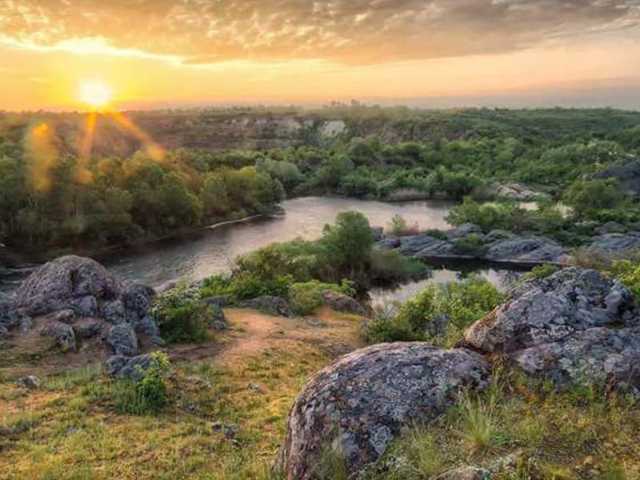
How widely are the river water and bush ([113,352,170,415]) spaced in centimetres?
2992

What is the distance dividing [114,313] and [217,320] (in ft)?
12.9

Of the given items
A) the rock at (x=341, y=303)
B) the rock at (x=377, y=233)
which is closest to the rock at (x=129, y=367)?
the rock at (x=341, y=303)

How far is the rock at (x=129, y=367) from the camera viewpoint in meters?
14.2

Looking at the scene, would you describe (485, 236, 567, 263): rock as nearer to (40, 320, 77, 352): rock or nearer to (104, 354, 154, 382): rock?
(40, 320, 77, 352): rock

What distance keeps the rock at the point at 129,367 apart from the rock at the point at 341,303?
16.0 meters

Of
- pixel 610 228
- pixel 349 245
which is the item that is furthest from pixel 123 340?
pixel 610 228

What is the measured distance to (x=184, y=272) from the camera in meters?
46.1

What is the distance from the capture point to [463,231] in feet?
191

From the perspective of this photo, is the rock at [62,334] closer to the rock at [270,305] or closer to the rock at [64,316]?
the rock at [64,316]

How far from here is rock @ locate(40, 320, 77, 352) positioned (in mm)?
17812

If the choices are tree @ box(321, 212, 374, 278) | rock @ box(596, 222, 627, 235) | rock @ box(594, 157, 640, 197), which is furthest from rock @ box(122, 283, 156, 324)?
rock @ box(594, 157, 640, 197)

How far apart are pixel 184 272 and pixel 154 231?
44.1 feet

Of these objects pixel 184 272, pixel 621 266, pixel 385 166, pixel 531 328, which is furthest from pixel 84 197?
pixel 385 166

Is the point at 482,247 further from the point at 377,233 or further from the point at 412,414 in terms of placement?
the point at 412,414
